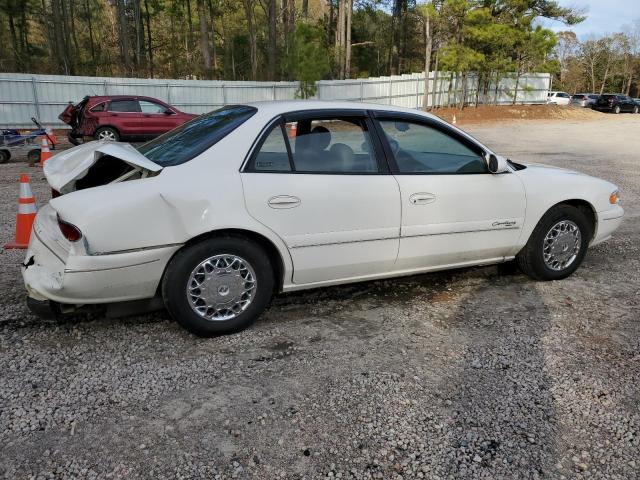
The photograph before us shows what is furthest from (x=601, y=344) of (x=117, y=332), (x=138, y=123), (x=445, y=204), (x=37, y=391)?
(x=138, y=123)

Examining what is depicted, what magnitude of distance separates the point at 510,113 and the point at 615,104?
42.9 ft

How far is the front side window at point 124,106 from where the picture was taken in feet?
49.3

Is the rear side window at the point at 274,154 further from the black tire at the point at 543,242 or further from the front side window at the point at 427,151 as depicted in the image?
the black tire at the point at 543,242

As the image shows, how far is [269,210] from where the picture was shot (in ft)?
11.5

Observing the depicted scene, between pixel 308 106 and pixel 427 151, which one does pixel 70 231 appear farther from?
pixel 427 151

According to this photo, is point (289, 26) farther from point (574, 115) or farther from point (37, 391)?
point (37, 391)

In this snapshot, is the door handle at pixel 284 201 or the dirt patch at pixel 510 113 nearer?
the door handle at pixel 284 201

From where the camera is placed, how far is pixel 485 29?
1202 inches

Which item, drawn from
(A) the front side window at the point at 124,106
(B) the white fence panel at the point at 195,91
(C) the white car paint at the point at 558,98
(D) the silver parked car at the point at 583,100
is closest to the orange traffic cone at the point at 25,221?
(A) the front side window at the point at 124,106

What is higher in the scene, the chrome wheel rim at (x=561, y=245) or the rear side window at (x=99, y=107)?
the rear side window at (x=99, y=107)

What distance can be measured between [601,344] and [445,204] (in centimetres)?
144

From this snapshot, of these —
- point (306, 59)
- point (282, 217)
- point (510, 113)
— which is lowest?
point (510, 113)

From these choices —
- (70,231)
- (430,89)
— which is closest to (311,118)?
(70,231)

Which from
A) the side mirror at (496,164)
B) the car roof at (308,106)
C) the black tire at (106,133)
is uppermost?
the car roof at (308,106)
